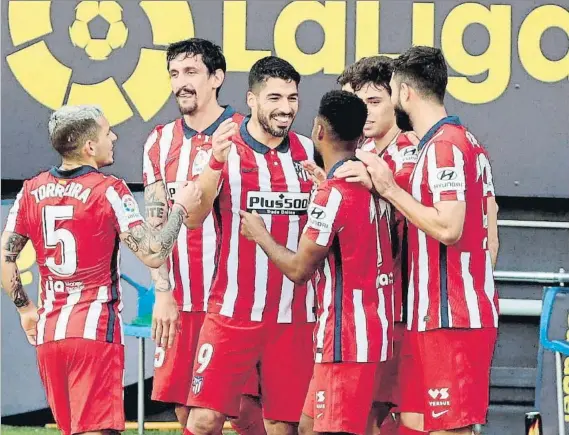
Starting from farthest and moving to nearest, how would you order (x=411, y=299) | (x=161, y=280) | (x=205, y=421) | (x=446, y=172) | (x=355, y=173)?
(x=161, y=280), (x=205, y=421), (x=411, y=299), (x=355, y=173), (x=446, y=172)

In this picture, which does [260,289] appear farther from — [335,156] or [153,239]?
[335,156]

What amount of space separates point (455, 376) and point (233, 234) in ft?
4.34

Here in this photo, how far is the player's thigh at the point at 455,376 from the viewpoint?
197 inches

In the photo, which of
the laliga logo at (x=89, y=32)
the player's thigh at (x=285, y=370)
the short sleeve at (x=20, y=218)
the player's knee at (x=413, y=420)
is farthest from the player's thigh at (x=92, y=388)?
the laliga logo at (x=89, y=32)

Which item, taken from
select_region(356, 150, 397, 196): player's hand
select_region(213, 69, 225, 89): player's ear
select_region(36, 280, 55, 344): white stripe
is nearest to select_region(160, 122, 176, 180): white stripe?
select_region(213, 69, 225, 89): player's ear

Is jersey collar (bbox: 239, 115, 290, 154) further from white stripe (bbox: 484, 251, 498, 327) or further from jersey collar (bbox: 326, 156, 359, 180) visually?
white stripe (bbox: 484, 251, 498, 327)

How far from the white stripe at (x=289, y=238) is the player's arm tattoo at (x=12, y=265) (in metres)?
1.11

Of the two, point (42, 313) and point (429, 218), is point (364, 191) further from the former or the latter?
point (42, 313)

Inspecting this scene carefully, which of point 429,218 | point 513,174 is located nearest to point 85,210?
point 429,218

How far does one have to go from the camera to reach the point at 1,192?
7.94 meters

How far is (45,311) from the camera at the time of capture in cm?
542

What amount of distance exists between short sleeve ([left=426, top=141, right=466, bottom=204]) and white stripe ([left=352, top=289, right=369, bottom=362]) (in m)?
0.51

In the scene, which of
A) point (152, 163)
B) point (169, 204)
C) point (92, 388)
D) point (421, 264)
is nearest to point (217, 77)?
point (152, 163)

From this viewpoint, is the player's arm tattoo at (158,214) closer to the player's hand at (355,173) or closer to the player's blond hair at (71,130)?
the player's blond hair at (71,130)
